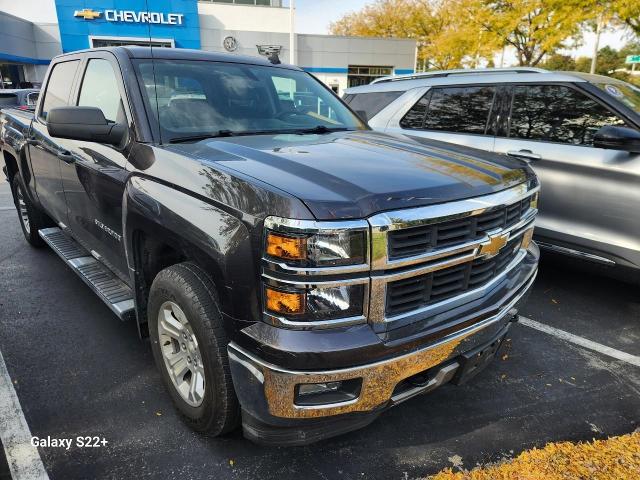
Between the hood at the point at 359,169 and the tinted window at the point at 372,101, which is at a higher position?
the tinted window at the point at 372,101

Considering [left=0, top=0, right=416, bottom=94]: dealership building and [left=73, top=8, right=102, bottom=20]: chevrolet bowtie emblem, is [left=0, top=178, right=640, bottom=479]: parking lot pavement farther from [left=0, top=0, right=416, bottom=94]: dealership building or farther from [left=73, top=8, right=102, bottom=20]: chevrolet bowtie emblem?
[left=73, top=8, right=102, bottom=20]: chevrolet bowtie emblem

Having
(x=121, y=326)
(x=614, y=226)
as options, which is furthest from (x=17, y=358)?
(x=614, y=226)

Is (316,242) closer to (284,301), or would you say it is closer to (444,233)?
(284,301)

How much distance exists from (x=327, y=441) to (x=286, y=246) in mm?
1288

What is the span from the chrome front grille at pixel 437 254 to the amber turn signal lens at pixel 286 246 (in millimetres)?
Result: 273

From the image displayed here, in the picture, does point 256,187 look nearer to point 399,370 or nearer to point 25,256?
point 399,370

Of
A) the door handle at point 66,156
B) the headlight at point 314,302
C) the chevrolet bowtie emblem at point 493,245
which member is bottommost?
the headlight at point 314,302

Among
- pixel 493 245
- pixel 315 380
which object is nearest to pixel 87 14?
pixel 493 245

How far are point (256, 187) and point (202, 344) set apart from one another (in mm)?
760

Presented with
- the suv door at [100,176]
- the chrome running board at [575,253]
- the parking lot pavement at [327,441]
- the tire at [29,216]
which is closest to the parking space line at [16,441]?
the parking lot pavement at [327,441]

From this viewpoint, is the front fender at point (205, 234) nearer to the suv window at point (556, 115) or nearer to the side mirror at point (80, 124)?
the side mirror at point (80, 124)

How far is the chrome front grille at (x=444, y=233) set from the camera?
1.87 meters

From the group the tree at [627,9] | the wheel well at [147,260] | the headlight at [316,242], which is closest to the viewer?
the headlight at [316,242]

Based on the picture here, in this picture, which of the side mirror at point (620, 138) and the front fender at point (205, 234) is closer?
the front fender at point (205, 234)
